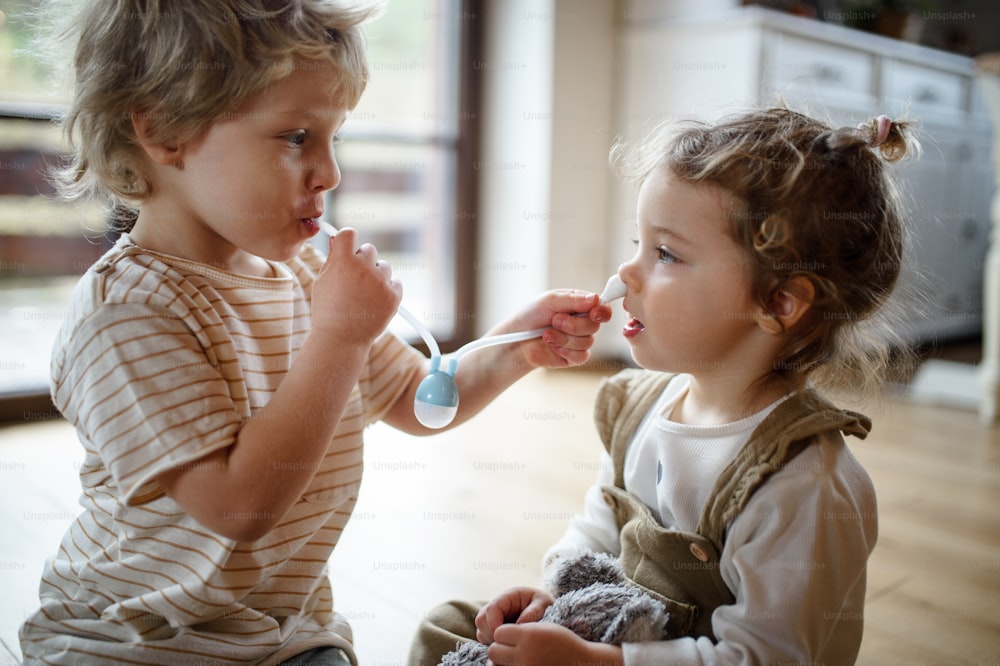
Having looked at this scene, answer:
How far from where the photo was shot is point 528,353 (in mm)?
1003

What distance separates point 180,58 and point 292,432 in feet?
1.17

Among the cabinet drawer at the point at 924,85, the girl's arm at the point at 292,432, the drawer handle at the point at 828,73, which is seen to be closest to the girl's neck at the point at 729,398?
the girl's arm at the point at 292,432

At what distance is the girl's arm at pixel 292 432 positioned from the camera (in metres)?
0.74

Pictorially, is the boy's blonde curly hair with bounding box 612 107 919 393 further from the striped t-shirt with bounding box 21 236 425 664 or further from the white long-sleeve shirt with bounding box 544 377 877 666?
the striped t-shirt with bounding box 21 236 425 664

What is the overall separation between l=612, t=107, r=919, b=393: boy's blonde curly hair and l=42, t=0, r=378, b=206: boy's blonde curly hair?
376mm

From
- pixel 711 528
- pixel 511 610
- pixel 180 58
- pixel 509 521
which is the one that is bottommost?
pixel 509 521

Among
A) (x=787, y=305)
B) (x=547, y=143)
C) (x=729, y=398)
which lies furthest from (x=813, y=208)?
(x=547, y=143)

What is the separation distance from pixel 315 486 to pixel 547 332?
0.30 m

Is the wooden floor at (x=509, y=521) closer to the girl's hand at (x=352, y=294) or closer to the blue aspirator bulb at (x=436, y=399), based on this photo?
the blue aspirator bulb at (x=436, y=399)

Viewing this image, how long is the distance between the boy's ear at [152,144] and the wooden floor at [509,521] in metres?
0.64

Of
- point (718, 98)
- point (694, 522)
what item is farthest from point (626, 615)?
point (718, 98)

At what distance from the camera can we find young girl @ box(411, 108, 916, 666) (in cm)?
77

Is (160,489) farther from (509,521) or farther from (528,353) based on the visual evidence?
(509,521)

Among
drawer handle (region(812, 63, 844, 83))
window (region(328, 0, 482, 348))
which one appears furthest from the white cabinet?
window (region(328, 0, 482, 348))
